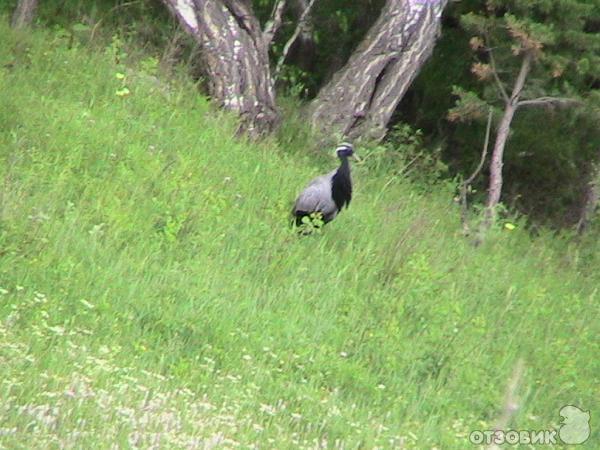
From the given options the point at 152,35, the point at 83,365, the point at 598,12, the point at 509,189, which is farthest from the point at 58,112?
the point at 509,189

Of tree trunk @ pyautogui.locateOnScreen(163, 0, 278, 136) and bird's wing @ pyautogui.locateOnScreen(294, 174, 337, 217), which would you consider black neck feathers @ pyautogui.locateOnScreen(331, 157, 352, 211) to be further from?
tree trunk @ pyautogui.locateOnScreen(163, 0, 278, 136)

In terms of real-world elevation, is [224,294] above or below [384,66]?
above

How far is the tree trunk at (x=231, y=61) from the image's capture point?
13109 millimetres

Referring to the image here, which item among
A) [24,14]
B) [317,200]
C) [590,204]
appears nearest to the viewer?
[317,200]

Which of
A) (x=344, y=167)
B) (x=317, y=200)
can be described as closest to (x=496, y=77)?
(x=344, y=167)

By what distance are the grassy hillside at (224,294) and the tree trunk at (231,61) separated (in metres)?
0.40

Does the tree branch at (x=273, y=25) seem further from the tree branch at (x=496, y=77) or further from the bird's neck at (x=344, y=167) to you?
the bird's neck at (x=344, y=167)

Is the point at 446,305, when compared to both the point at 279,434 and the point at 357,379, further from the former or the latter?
the point at 279,434

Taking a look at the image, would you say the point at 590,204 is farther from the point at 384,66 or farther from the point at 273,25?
the point at 273,25

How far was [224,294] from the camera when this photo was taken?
8.62m

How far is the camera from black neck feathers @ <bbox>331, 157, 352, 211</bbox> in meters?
10.7

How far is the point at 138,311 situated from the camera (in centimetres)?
780

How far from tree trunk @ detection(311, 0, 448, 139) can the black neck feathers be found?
10.4 feet

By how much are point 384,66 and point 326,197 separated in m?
4.25
